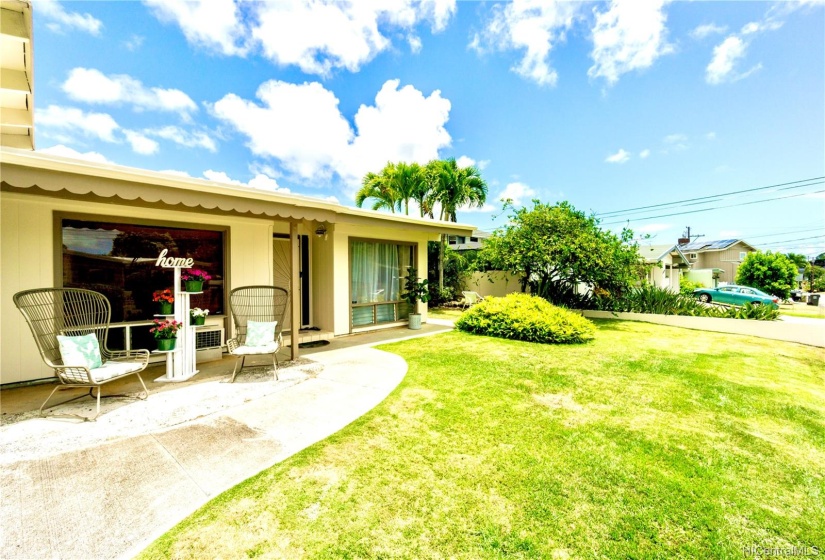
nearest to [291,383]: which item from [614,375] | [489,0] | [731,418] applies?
[614,375]

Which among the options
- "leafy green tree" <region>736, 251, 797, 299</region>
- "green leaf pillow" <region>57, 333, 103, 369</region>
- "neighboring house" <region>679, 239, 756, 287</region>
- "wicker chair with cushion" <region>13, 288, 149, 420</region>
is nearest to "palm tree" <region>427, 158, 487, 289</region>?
"wicker chair with cushion" <region>13, 288, 149, 420</region>

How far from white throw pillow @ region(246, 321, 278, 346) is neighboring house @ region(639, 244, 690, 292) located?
70.1 ft

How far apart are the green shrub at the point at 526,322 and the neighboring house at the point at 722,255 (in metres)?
35.8

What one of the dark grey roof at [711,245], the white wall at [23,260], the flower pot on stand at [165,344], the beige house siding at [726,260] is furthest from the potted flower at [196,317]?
the dark grey roof at [711,245]

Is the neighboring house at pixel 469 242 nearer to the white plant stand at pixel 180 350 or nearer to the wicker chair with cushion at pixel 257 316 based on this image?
A: the wicker chair with cushion at pixel 257 316

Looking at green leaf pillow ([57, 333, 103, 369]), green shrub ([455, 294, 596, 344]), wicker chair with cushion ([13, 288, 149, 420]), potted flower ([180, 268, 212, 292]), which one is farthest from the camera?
green shrub ([455, 294, 596, 344])

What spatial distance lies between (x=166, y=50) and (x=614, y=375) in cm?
1237

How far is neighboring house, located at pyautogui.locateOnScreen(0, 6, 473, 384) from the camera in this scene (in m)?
3.98

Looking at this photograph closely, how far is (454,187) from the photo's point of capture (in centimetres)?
1545

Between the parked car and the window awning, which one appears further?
the parked car

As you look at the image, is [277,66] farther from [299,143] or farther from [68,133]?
[68,133]

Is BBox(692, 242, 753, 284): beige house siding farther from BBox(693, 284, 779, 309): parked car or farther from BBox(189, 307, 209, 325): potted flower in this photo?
BBox(189, 307, 209, 325): potted flower

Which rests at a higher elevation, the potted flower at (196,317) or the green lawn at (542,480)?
the potted flower at (196,317)

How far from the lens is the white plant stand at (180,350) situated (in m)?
4.88
